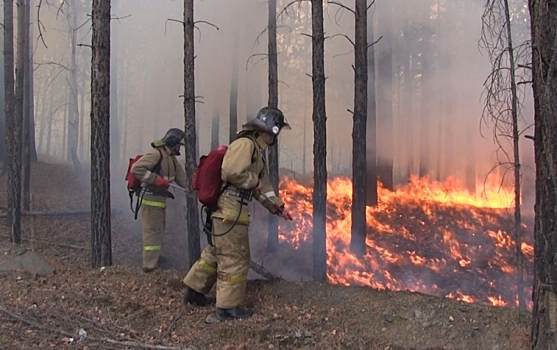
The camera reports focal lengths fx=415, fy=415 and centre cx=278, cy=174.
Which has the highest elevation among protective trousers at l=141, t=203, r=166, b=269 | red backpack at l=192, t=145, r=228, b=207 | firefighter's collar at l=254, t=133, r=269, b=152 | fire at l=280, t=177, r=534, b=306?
firefighter's collar at l=254, t=133, r=269, b=152

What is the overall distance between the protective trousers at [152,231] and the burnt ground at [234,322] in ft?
4.44

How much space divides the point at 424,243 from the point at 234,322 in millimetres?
8810

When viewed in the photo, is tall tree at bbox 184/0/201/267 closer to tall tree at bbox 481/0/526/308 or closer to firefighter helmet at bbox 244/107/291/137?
firefighter helmet at bbox 244/107/291/137

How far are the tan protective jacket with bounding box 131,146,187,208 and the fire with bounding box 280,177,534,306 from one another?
463 centimetres

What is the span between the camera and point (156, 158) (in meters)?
6.79

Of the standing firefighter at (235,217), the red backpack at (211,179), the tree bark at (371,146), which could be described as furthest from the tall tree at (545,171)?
the tree bark at (371,146)

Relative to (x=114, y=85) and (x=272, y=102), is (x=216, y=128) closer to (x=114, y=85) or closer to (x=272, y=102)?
(x=272, y=102)

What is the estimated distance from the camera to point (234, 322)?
3941mm

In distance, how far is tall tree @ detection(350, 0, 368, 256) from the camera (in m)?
9.60

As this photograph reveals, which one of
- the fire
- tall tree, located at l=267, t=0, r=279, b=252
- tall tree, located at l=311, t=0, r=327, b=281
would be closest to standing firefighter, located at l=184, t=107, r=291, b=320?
tall tree, located at l=311, t=0, r=327, b=281

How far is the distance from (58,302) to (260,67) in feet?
58.3

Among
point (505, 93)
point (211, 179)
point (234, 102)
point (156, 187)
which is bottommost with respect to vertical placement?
point (156, 187)

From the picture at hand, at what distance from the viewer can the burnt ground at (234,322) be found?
3.53 m

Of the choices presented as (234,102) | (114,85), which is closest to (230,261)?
(234,102)
